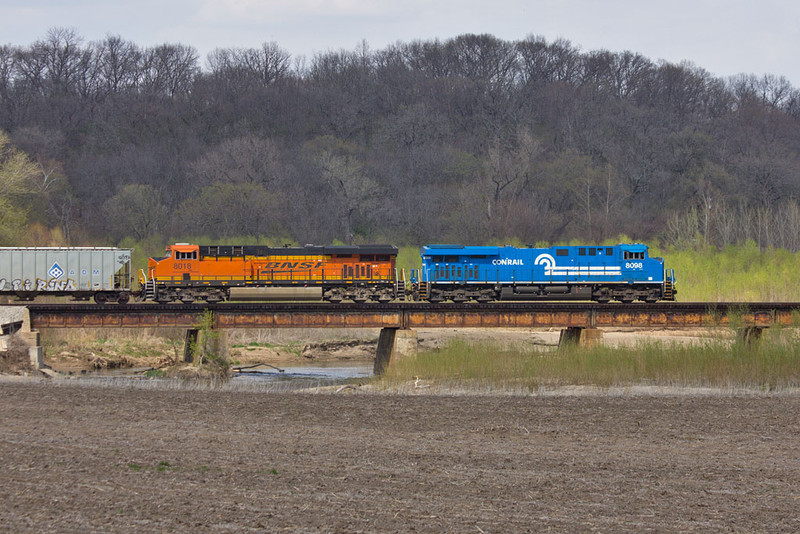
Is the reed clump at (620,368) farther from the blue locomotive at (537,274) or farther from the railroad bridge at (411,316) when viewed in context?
the blue locomotive at (537,274)

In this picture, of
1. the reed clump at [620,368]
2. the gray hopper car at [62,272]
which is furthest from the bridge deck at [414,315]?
the gray hopper car at [62,272]

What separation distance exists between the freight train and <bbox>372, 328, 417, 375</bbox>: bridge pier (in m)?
6.30

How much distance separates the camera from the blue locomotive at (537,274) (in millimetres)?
38688

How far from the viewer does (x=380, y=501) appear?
12203mm

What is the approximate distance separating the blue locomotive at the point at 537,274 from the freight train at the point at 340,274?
0.04 m

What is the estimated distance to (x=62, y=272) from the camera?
133 ft

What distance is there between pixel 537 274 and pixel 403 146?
225ft

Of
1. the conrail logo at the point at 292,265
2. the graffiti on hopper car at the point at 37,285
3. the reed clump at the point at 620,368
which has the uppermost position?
the conrail logo at the point at 292,265

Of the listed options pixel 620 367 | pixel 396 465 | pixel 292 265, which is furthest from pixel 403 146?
pixel 396 465

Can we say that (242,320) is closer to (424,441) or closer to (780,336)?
(424,441)

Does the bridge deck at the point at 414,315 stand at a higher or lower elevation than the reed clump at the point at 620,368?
higher

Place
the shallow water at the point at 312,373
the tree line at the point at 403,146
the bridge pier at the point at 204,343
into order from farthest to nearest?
the tree line at the point at 403,146 < the shallow water at the point at 312,373 < the bridge pier at the point at 204,343

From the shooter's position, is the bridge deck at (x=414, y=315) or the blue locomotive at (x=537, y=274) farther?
the blue locomotive at (x=537, y=274)

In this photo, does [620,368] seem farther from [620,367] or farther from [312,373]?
[312,373]
